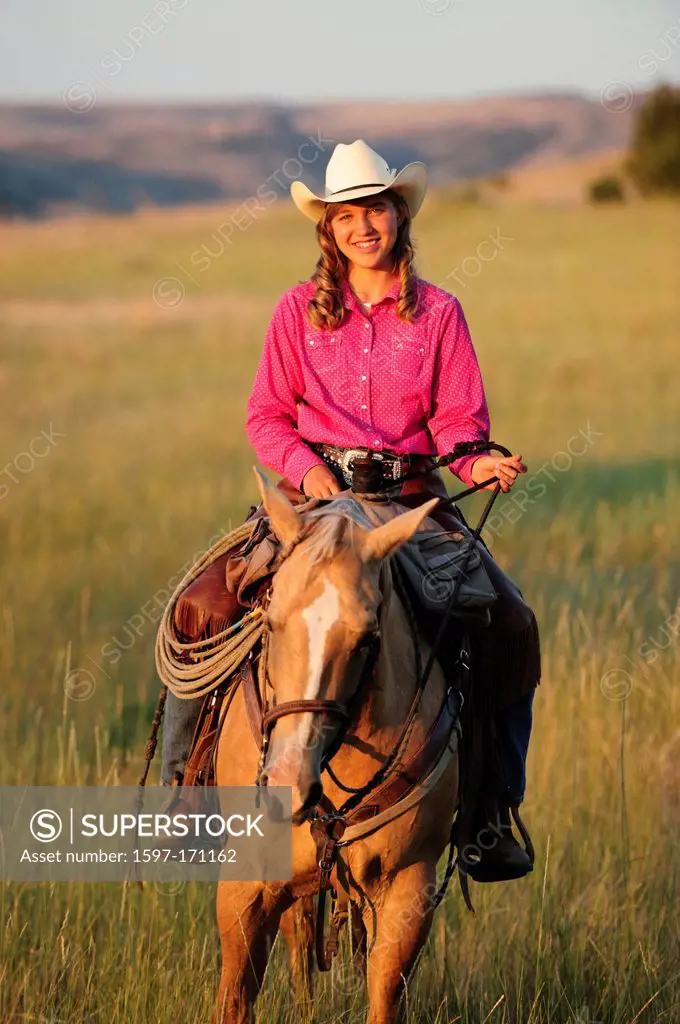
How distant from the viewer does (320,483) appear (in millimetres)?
4363

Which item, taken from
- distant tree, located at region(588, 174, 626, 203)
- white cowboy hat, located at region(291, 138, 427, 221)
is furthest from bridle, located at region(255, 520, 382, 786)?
distant tree, located at region(588, 174, 626, 203)

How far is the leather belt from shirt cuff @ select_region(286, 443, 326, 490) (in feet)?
0.23

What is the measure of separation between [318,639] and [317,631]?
0.02m

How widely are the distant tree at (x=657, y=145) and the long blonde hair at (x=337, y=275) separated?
58.8m

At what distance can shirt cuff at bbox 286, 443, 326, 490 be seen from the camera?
447 cm

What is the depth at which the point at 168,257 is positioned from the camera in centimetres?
4600

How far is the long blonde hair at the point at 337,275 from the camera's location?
181 inches

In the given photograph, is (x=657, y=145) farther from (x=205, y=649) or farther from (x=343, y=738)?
(x=343, y=738)

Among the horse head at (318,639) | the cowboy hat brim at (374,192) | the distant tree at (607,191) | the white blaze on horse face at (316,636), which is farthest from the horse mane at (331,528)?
the distant tree at (607,191)

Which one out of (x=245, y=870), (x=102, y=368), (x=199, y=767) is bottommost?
(x=245, y=870)

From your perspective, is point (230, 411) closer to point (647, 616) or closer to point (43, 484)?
point (43, 484)

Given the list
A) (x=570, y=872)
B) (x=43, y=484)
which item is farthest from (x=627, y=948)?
(x=43, y=484)

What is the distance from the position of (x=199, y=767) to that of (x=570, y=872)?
7.34ft

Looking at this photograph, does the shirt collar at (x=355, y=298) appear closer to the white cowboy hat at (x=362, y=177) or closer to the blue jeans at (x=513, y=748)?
the white cowboy hat at (x=362, y=177)
